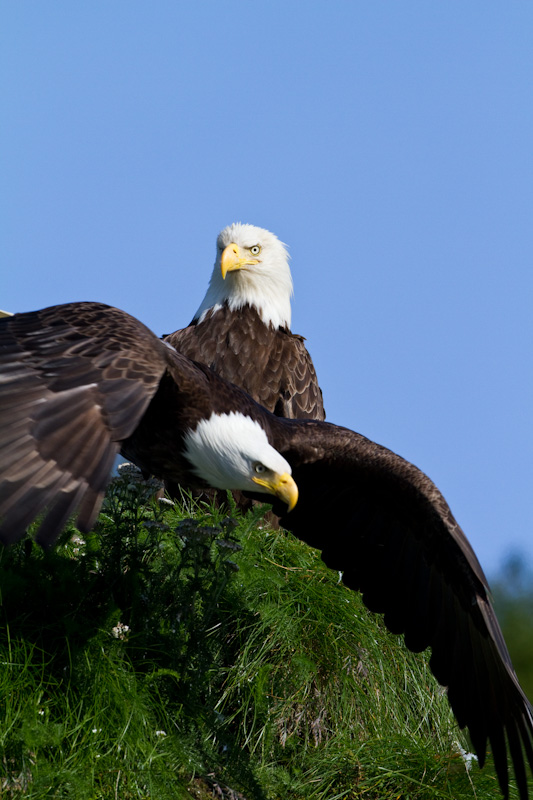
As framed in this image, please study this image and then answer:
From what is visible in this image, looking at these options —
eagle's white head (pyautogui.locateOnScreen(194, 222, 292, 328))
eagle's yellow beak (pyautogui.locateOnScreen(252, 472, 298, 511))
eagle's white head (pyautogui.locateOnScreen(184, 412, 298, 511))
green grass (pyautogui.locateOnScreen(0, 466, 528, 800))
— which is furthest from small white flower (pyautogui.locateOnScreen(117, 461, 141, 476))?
eagle's white head (pyautogui.locateOnScreen(194, 222, 292, 328))

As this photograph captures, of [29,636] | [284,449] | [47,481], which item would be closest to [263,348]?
[284,449]

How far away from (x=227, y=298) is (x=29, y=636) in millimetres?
3573

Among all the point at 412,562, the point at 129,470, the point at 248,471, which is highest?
the point at 248,471

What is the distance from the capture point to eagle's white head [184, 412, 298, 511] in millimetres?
4117

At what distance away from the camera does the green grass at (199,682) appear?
11.9 ft

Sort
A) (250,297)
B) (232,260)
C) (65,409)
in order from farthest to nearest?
(250,297) → (232,260) → (65,409)

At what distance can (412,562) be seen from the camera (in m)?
4.96

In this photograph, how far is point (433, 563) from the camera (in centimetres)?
491

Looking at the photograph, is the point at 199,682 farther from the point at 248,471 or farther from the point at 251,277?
the point at 251,277

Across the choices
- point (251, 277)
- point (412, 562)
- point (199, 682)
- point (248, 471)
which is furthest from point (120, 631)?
point (251, 277)

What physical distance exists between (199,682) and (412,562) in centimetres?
146

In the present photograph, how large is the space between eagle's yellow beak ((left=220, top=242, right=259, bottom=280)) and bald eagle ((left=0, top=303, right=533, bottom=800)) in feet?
6.36

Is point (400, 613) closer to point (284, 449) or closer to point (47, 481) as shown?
point (284, 449)

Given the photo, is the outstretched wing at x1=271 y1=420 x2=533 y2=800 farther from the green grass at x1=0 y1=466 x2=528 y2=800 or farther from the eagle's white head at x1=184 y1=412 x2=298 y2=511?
the eagle's white head at x1=184 y1=412 x2=298 y2=511
